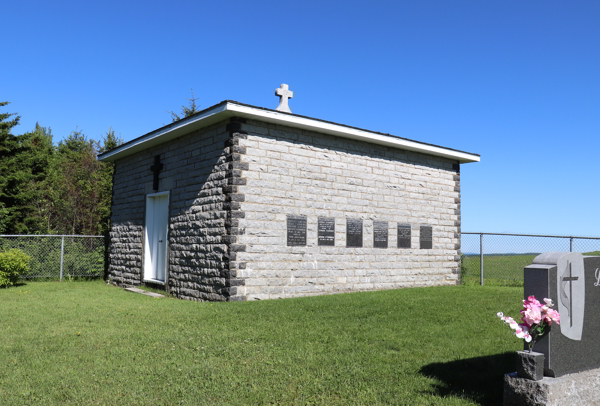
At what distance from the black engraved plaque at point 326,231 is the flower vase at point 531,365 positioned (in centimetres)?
743

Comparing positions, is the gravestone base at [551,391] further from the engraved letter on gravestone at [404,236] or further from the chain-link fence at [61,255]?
the chain-link fence at [61,255]

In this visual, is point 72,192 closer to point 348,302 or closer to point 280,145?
point 280,145

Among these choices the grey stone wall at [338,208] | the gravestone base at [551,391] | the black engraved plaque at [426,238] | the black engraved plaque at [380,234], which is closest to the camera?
the gravestone base at [551,391]

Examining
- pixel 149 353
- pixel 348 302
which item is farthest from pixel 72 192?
pixel 149 353

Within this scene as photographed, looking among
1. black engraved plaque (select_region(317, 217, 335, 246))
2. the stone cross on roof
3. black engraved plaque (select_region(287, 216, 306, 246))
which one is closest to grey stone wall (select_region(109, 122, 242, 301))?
black engraved plaque (select_region(287, 216, 306, 246))

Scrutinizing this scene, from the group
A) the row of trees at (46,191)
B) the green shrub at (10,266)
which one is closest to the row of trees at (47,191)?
the row of trees at (46,191)

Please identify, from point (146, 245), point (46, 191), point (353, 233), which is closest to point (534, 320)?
point (353, 233)

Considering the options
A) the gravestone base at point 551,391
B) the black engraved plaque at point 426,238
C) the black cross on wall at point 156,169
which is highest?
the black cross on wall at point 156,169

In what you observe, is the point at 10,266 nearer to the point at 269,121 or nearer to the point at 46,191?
the point at 269,121

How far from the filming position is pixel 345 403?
165 inches

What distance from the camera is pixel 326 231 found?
11.5m

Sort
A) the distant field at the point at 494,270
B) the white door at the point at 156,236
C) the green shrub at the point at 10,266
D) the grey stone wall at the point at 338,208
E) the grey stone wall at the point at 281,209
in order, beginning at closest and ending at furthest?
the grey stone wall at the point at 281,209
the grey stone wall at the point at 338,208
the white door at the point at 156,236
the green shrub at the point at 10,266
the distant field at the point at 494,270

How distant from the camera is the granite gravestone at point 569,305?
4199 millimetres

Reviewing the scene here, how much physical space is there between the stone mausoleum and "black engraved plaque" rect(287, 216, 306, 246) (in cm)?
2
